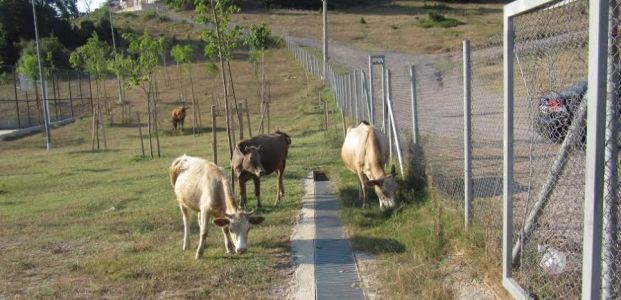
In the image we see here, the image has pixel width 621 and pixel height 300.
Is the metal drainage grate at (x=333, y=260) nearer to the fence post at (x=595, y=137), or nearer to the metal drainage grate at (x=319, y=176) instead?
the metal drainage grate at (x=319, y=176)

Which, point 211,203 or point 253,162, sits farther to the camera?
point 253,162

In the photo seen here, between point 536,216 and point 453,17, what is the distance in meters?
71.2

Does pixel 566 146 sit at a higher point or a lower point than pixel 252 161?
higher

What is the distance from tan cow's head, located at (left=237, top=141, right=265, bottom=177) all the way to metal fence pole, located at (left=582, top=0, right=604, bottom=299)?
7443mm

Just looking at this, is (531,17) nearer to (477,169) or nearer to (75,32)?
(477,169)

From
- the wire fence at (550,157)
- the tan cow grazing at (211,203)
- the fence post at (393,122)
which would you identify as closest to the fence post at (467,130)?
the wire fence at (550,157)

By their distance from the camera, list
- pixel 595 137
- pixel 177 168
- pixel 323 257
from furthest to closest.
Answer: pixel 177 168 → pixel 323 257 → pixel 595 137

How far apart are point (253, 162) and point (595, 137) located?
7.68 m

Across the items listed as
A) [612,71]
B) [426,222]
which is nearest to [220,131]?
[426,222]

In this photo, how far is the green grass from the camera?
7188mm

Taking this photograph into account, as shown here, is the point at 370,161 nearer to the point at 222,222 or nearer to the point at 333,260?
the point at 333,260

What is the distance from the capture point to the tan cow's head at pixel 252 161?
1076cm

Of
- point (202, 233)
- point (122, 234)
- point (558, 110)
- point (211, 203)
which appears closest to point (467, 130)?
point (558, 110)

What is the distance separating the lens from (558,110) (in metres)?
5.04
